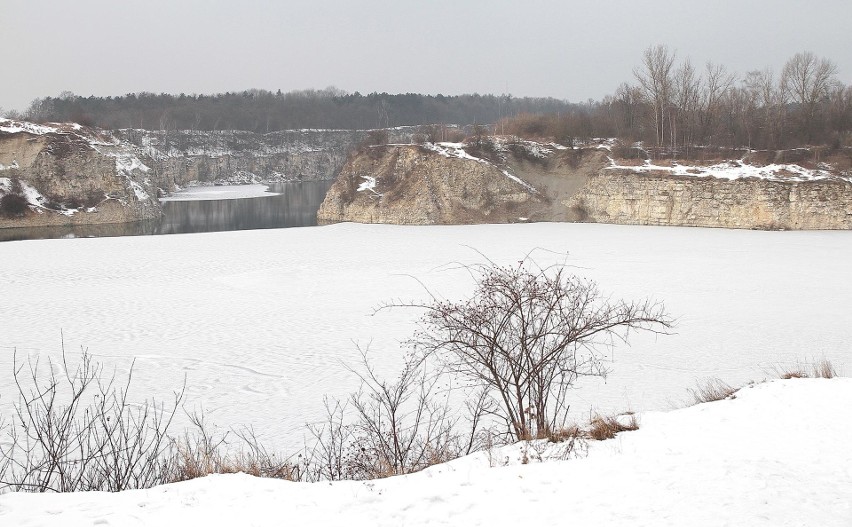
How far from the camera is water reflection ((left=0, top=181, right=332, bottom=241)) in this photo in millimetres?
45125

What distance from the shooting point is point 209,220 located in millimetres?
52094

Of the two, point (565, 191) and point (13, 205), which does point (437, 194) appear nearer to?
point (565, 191)

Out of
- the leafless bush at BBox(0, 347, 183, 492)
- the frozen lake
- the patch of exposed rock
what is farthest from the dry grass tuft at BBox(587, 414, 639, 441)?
the patch of exposed rock

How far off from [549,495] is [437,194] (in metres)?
42.1

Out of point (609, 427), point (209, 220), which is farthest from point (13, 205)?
point (609, 427)

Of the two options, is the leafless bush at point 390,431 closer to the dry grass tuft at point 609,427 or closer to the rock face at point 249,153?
the dry grass tuft at point 609,427

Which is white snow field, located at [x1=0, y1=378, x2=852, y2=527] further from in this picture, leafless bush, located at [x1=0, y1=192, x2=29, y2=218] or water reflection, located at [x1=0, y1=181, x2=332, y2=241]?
leafless bush, located at [x1=0, y1=192, x2=29, y2=218]

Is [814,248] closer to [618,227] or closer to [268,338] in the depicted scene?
[618,227]

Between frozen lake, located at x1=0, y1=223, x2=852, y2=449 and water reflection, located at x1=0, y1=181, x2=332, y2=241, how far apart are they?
1390cm

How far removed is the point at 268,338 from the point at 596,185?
34.1 meters

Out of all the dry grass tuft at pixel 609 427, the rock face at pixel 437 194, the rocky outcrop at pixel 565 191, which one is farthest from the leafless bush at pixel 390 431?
the rock face at pixel 437 194

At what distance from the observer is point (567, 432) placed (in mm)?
6242

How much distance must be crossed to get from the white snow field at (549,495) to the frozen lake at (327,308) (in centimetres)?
397

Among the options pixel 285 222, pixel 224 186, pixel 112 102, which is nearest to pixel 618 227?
pixel 285 222
